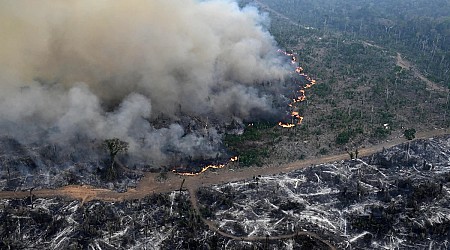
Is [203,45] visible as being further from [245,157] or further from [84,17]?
[245,157]

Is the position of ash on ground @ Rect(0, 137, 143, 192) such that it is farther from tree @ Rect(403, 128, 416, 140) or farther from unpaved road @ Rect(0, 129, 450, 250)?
tree @ Rect(403, 128, 416, 140)

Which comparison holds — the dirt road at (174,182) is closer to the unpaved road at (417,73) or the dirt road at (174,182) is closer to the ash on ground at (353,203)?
the ash on ground at (353,203)

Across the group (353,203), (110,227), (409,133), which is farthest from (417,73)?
(110,227)

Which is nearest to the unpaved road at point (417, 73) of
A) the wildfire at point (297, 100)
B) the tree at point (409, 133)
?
the tree at point (409, 133)

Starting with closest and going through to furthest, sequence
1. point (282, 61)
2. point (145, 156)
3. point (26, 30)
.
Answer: point (145, 156), point (26, 30), point (282, 61)

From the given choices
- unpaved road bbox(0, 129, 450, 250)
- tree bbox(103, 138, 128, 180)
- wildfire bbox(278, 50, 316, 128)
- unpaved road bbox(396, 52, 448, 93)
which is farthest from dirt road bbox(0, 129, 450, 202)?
unpaved road bbox(396, 52, 448, 93)

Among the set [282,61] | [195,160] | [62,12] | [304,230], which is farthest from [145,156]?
[282,61]

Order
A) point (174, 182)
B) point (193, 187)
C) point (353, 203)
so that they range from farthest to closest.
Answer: point (174, 182) → point (193, 187) → point (353, 203)

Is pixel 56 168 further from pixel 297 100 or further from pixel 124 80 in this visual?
pixel 297 100
